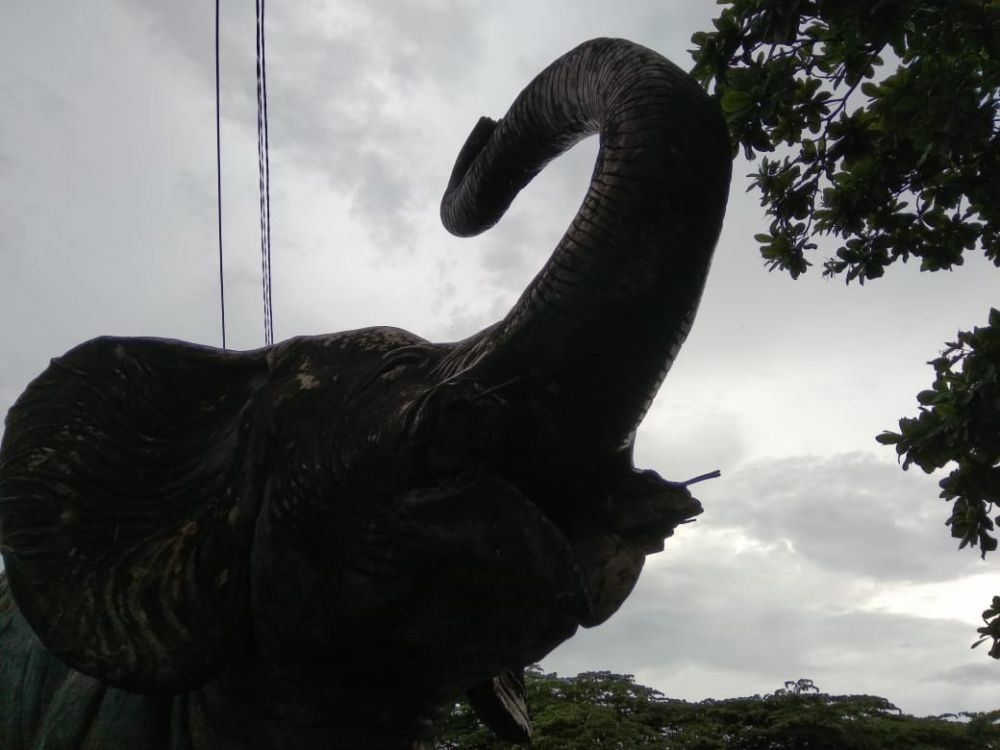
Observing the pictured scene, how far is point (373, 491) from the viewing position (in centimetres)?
175

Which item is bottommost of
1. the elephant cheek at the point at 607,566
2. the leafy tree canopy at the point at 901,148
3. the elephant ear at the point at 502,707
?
the elephant ear at the point at 502,707

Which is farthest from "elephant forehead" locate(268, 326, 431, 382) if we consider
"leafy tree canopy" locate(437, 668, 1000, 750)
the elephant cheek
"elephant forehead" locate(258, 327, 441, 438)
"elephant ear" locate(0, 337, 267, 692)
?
"leafy tree canopy" locate(437, 668, 1000, 750)

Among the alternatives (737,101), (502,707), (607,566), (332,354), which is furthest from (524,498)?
(737,101)

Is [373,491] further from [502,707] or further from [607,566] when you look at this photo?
[502,707]

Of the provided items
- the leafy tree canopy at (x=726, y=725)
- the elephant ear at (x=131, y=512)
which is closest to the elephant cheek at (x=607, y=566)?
the elephant ear at (x=131, y=512)

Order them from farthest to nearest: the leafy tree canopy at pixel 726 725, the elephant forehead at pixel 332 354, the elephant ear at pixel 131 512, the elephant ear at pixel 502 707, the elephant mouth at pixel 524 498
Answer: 1. the leafy tree canopy at pixel 726 725
2. the elephant ear at pixel 502 707
3. the elephant forehead at pixel 332 354
4. the elephant ear at pixel 131 512
5. the elephant mouth at pixel 524 498

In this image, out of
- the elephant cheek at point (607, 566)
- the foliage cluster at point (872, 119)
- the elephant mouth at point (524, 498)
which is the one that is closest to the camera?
the elephant mouth at point (524, 498)

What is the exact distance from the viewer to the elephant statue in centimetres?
162

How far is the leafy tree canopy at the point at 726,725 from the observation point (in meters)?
8.38

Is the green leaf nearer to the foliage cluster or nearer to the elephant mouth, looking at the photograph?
the foliage cluster

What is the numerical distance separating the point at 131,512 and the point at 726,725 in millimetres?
8361

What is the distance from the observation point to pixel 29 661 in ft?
7.70

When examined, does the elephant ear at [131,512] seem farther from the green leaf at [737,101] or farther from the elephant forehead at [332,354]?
the green leaf at [737,101]

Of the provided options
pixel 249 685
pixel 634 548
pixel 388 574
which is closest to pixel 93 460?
pixel 249 685
